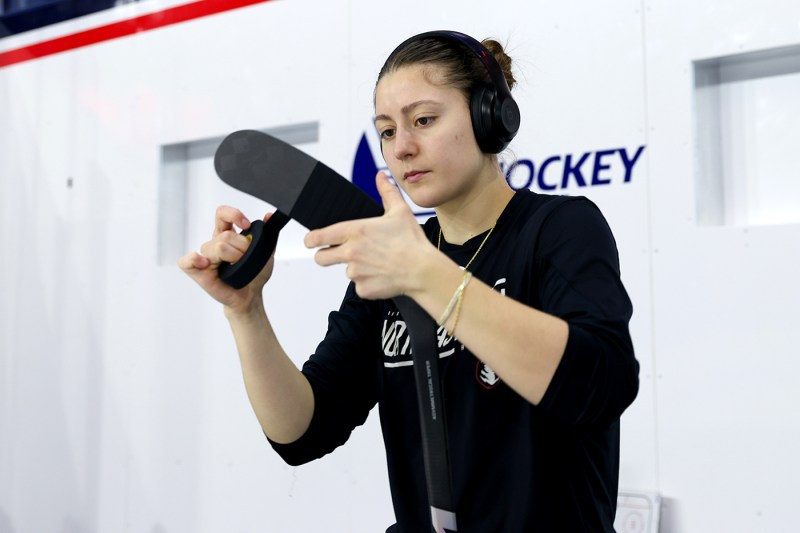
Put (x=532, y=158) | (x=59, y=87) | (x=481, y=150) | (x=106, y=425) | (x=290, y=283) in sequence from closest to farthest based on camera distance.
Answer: (x=481, y=150)
(x=532, y=158)
(x=290, y=283)
(x=106, y=425)
(x=59, y=87)

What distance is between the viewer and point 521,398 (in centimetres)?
99

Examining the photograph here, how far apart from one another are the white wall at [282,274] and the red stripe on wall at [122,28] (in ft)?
0.11

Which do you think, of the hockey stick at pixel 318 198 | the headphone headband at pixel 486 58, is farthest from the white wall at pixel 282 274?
the hockey stick at pixel 318 198

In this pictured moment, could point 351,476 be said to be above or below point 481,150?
below

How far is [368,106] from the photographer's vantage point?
2.73 m

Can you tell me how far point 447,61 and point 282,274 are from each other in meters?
1.88

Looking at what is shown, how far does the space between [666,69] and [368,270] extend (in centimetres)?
162

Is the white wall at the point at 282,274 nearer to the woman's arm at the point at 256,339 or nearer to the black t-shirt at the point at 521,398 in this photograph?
the black t-shirt at the point at 521,398

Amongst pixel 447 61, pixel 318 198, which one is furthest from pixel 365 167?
pixel 318 198

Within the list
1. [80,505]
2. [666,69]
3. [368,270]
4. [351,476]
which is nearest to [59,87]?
[80,505]

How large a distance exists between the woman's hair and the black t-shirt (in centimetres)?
16

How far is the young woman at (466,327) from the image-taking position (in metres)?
0.77

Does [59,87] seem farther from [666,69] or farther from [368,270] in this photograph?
[368,270]

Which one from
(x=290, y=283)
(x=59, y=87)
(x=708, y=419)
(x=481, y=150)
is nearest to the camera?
(x=481, y=150)
